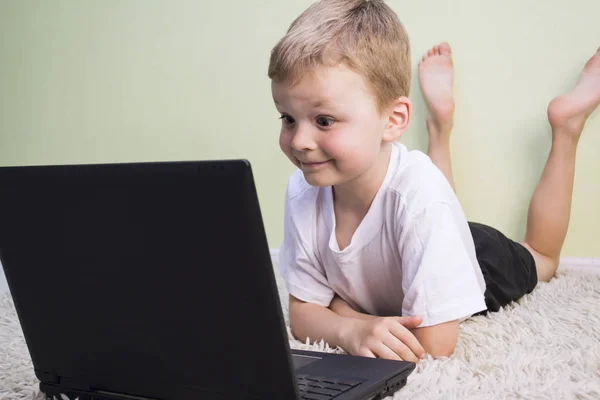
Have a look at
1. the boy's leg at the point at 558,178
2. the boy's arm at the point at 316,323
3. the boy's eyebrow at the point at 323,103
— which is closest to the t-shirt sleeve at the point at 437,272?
the boy's arm at the point at 316,323

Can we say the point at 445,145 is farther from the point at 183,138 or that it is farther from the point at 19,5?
the point at 19,5

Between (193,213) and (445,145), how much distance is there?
1.12 m

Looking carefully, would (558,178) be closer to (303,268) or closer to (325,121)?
(303,268)

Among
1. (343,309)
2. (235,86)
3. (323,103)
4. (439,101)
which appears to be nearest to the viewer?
(323,103)

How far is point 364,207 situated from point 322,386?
0.40 m

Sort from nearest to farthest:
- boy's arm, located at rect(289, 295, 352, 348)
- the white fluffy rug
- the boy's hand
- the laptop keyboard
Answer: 1. the laptop keyboard
2. the white fluffy rug
3. the boy's hand
4. boy's arm, located at rect(289, 295, 352, 348)

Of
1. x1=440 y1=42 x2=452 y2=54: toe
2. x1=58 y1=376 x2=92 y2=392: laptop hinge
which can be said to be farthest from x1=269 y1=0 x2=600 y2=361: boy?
x1=440 y1=42 x2=452 y2=54: toe

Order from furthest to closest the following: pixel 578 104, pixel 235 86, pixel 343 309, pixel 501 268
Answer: pixel 235 86, pixel 578 104, pixel 501 268, pixel 343 309

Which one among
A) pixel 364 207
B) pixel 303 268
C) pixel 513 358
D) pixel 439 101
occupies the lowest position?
pixel 513 358

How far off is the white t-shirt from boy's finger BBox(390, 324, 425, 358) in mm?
36

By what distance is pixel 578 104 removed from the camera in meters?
1.51

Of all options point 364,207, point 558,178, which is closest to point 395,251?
point 364,207

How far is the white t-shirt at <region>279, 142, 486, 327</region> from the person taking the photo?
1034mm

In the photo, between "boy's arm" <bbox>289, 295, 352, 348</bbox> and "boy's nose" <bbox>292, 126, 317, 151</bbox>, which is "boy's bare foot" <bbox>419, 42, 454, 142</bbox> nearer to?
"boy's arm" <bbox>289, 295, 352, 348</bbox>
